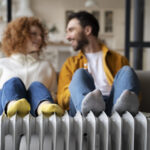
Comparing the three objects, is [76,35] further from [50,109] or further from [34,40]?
[50,109]

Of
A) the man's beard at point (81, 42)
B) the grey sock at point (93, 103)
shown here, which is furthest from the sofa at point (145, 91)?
the grey sock at point (93, 103)

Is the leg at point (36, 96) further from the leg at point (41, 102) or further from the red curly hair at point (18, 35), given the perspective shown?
the red curly hair at point (18, 35)

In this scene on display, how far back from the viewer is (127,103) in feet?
3.41

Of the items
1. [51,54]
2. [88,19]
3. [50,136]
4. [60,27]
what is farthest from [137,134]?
[60,27]

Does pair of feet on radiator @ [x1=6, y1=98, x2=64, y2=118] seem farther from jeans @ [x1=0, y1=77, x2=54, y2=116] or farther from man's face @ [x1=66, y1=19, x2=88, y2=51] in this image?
man's face @ [x1=66, y1=19, x2=88, y2=51]

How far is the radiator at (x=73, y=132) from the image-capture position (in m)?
0.99

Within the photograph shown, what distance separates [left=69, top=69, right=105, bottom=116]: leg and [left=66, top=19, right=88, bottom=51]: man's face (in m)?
0.54

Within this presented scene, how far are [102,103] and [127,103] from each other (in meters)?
0.10

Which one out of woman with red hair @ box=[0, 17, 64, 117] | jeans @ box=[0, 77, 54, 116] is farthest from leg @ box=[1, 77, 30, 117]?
woman with red hair @ box=[0, 17, 64, 117]

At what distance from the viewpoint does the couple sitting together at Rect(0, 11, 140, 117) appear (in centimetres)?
111

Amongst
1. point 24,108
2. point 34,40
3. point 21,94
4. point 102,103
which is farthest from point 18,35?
point 102,103

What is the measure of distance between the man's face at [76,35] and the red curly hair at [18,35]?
0.63 feet

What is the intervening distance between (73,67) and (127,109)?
0.67 meters

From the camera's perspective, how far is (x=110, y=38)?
7.82 meters
